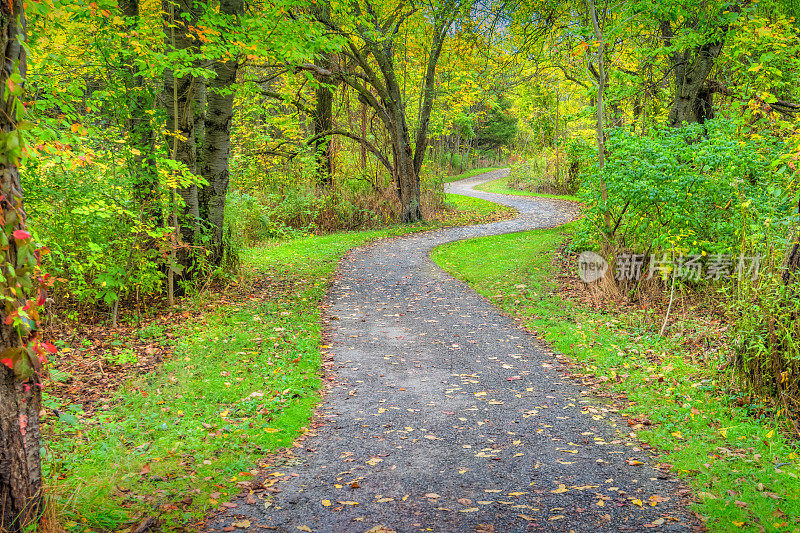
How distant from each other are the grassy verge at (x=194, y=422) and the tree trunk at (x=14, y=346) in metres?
0.23

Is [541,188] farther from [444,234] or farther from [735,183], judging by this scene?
[735,183]

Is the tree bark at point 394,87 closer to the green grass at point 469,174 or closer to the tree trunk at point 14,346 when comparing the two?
the tree trunk at point 14,346

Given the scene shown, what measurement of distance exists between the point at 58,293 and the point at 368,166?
15798 mm

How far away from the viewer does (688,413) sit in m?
5.31

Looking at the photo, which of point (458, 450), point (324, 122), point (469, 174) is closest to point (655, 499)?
point (458, 450)

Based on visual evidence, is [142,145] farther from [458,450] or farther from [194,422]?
[458,450]

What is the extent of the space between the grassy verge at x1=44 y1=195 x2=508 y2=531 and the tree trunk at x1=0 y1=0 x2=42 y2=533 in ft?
0.75

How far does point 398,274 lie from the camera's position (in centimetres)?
1286

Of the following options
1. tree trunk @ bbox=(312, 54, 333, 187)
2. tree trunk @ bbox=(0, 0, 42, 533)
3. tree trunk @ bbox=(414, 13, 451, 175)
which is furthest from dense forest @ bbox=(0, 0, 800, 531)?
tree trunk @ bbox=(312, 54, 333, 187)

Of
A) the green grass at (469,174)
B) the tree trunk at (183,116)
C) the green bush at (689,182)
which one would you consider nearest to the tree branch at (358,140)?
the tree trunk at (183,116)

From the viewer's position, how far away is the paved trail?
374 cm

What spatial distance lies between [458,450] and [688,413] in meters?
2.44

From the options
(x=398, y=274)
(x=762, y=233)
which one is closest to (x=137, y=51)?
(x=398, y=274)

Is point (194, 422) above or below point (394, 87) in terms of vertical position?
below
